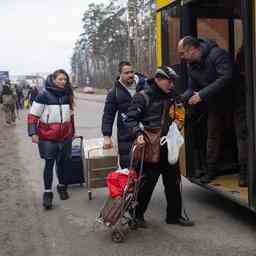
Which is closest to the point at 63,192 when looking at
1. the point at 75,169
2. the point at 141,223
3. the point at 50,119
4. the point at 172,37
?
the point at 75,169

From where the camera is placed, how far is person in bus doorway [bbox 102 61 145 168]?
20.8 feet

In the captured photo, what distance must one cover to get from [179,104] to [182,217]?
4.00 feet

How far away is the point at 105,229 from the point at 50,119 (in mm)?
1774

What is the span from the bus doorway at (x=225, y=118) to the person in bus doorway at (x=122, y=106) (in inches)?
29.4

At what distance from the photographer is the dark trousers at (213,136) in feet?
21.9

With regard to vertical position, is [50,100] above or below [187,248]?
above

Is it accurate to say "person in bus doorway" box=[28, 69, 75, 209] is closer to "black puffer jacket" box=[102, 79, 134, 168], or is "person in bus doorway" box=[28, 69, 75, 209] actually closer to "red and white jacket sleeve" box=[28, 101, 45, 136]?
"red and white jacket sleeve" box=[28, 101, 45, 136]

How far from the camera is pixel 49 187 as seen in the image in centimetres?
709

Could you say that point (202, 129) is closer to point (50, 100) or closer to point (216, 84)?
point (216, 84)

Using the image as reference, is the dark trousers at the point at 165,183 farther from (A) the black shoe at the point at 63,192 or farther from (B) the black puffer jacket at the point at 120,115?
(A) the black shoe at the point at 63,192

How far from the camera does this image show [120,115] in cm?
651

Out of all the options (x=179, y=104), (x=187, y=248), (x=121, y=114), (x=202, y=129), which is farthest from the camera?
(x=202, y=129)

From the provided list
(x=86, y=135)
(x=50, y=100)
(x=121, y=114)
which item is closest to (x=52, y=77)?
(x=50, y=100)

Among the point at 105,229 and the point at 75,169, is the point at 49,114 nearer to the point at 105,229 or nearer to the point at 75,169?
the point at 75,169
